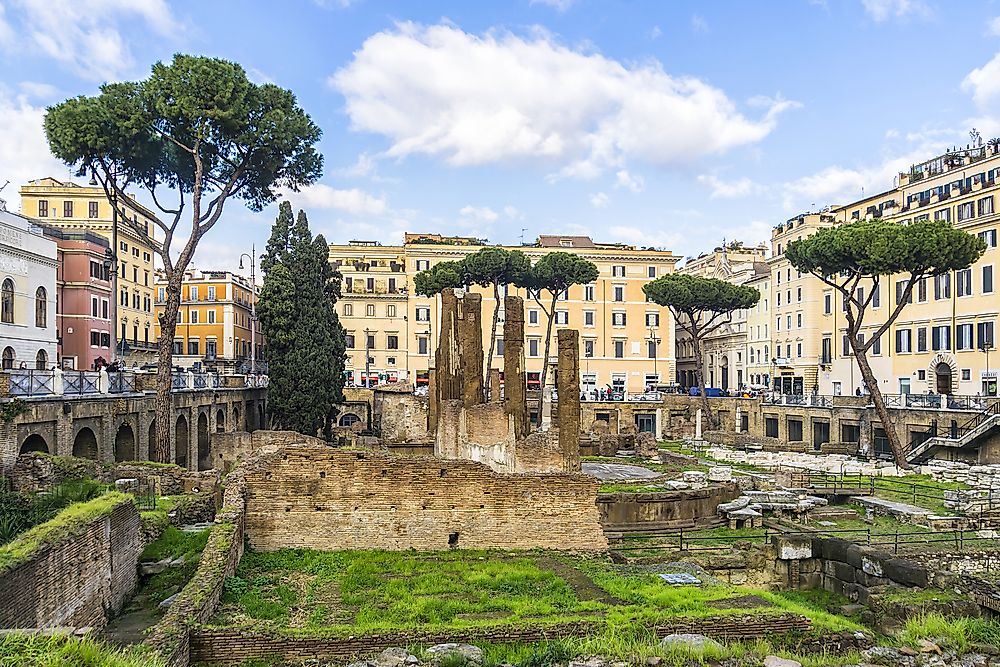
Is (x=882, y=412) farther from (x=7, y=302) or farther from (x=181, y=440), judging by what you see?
(x=7, y=302)

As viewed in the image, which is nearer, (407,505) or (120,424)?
(407,505)

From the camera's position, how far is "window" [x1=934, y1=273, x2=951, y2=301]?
47.0m

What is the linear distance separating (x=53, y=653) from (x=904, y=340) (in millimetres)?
51777

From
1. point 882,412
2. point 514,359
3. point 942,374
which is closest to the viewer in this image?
point 514,359

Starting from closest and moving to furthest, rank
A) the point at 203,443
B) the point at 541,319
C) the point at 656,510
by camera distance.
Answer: the point at 656,510 → the point at 203,443 → the point at 541,319

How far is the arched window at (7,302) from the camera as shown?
109ft

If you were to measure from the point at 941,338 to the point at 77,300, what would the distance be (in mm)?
46857

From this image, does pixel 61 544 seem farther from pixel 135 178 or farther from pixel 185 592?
pixel 135 178

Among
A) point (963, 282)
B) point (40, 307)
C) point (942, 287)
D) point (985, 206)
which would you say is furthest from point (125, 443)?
point (985, 206)

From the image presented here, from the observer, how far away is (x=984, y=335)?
44.5 metres

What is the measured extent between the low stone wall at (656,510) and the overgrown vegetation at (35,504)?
11010 mm

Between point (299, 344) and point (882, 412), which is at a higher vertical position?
point (299, 344)

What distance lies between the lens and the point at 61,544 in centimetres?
1058

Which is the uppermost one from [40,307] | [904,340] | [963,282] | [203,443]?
[963,282]
